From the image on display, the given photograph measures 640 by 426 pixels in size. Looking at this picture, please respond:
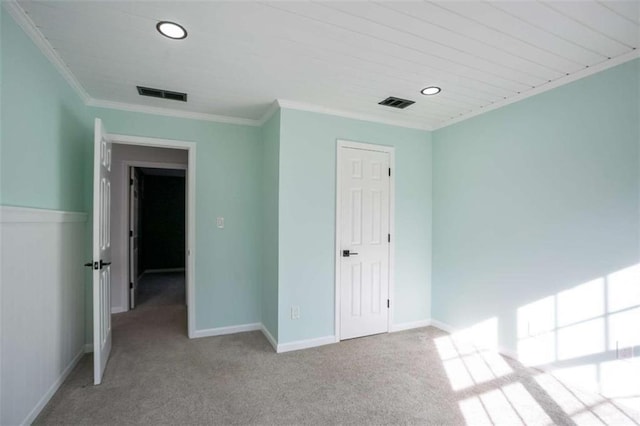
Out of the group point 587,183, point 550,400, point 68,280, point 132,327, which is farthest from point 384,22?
point 132,327

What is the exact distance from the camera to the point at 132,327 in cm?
367

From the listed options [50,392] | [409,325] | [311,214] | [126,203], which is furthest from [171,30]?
[409,325]

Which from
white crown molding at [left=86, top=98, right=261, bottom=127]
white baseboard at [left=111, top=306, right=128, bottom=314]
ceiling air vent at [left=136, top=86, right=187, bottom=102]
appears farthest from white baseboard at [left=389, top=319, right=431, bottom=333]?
white baseboard at [left=111, top=306, right=128, bottom=314]

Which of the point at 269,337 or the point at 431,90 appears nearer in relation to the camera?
the point at 431,90

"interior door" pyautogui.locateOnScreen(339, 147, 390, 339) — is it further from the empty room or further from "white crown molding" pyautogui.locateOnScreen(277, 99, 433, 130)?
"white crown molding" pyautogui.locateOnScreen(277, 99, 433, 130)

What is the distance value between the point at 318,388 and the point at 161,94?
290 cm

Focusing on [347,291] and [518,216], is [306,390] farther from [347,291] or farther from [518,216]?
[518,216]

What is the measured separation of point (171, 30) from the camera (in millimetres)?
1857

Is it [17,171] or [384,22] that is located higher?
[384,22]

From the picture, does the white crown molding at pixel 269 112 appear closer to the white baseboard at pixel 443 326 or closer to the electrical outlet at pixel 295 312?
the electrical outlet at pixel 295 312

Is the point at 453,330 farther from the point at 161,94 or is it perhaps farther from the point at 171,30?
the point at 161,94

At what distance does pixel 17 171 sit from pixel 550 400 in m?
3.86

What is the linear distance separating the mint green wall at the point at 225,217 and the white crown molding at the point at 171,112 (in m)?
0.05

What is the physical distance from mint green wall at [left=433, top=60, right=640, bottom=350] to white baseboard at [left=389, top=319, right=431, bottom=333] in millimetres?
191
